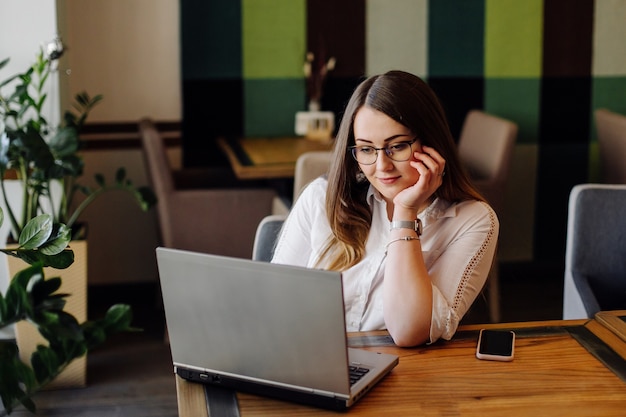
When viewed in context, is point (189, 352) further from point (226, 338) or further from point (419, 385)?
point (419, 385)

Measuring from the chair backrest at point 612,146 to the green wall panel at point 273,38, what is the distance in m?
1.44

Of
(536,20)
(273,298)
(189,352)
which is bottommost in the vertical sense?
(189,352)

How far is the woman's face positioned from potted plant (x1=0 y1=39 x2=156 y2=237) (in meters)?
1.41

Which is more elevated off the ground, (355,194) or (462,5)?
(462,5)

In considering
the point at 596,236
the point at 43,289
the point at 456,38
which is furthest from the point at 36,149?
the point at 456,38

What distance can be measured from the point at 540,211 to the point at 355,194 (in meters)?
2.87

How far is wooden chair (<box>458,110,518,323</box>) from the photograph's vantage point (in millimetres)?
3822

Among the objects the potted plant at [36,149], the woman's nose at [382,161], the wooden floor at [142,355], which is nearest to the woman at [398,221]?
the woman's nose at [382,161]

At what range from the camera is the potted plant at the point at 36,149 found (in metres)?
3.07

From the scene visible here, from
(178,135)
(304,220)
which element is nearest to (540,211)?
(178,135)

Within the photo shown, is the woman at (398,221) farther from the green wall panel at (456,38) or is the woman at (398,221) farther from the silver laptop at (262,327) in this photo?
the green wall panel at (456,38)

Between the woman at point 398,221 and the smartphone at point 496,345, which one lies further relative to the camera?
the woman at point 398,221

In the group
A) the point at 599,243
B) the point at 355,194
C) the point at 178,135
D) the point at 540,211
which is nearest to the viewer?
the point at 355,194

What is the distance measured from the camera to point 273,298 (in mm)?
1437
